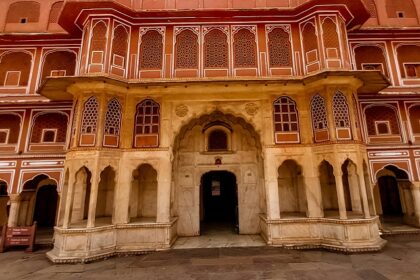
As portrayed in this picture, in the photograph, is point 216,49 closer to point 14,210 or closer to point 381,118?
point 381,118

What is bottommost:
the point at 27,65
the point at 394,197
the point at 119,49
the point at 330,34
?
the point at 394,197

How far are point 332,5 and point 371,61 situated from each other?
4.16m

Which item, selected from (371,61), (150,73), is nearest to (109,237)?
(150,73)

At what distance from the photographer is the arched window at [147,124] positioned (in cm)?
948

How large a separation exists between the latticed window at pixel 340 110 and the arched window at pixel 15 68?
1396 cm

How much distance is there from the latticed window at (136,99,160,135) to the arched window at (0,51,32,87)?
6.54 metres

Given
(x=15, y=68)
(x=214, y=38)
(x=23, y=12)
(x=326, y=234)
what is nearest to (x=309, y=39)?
(x=214, y=38)

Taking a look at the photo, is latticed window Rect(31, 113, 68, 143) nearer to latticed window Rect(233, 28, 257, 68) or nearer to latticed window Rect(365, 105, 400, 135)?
latticed window Rect(233, 28, 257, 68)

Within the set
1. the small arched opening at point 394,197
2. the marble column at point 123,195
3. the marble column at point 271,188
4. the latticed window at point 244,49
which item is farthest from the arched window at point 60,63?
the small arched opening at point 394,197

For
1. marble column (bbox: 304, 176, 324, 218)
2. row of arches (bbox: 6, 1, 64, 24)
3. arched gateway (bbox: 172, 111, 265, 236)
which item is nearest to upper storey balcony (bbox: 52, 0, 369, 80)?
arched gateway (bbox: 172, 111, 265, 236)

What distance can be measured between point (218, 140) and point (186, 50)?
14.0ft

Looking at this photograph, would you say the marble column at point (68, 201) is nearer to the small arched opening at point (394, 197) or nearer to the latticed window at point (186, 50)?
the latticed window at point (186, 50)

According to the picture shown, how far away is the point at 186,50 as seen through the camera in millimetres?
10305

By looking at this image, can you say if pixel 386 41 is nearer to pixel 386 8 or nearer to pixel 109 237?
pixel 386 8
